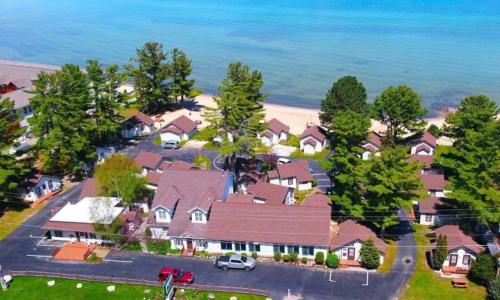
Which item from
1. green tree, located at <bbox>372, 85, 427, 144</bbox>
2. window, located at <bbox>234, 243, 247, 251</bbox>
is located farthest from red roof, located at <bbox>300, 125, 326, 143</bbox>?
window, located at <bbox>234, 243, 247, 251</bbox>

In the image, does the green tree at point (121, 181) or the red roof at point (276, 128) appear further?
the red roof at point (276, 128)

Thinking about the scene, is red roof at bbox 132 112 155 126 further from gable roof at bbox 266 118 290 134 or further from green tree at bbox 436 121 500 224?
green tree at bbox 436 121 500 224

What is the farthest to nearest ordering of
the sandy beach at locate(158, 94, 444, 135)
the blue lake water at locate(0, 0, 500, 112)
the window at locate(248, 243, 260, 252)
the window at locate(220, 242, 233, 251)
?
the blue lake water at locate(0, 0, 500, 112) < the sandy beach at locate(158, 94, 444, 135) < the window at locate(220, 242, 233, 251) < the window at locate(248, 243, 260, 252)

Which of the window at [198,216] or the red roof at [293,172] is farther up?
the red roof at [293,172]

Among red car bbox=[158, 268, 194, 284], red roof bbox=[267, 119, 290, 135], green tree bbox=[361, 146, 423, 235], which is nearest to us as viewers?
red car bbox=[158, 268, 194, 284]

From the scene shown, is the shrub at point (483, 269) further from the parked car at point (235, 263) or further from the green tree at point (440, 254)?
the parked car at point (235, 263)

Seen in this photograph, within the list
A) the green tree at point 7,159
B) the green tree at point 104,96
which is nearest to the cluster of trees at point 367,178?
the green tree at point 104,96

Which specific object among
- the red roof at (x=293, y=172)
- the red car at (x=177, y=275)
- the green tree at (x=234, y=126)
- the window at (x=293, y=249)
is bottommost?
the red car at (x=177, y=275)
